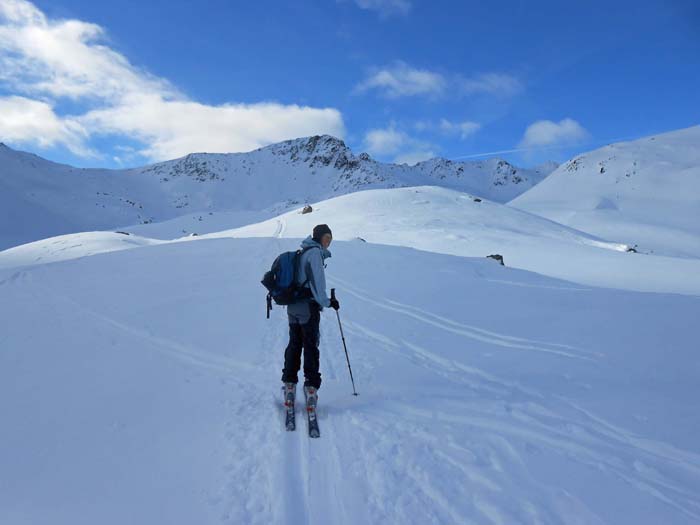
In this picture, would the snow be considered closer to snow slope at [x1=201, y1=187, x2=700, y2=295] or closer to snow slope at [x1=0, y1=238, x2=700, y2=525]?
snow slope at [x1=0, y1=238, x2=700, y2=525]

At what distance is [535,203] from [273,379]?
5940 centimetres

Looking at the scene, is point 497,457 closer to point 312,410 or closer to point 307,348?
point 312,410

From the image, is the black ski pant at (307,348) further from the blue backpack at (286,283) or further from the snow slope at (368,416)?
the snow slope at (368,416)

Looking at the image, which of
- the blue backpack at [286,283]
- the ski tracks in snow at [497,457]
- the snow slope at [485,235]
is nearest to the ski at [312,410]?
the ski tracks in snow at [497,457]

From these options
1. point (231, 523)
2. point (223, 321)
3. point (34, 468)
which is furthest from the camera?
point (223, 321)

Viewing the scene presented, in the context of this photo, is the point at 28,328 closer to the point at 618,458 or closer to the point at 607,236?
the point at 618,458

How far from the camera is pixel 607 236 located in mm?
36000

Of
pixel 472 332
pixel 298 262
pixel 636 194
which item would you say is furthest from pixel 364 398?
pixel 636 194

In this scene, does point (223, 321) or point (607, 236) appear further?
point (607, 236)

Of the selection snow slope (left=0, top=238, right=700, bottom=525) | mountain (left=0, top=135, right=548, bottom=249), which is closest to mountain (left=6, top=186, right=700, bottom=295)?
snow slope (left=0, top=238, right=700, bottom=525)

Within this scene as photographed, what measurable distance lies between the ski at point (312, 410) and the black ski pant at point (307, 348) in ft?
0.32

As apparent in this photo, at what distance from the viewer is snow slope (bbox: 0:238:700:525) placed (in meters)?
3.19

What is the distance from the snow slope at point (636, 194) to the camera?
115 feet

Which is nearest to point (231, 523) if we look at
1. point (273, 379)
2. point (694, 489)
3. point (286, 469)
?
point (286, 469)
